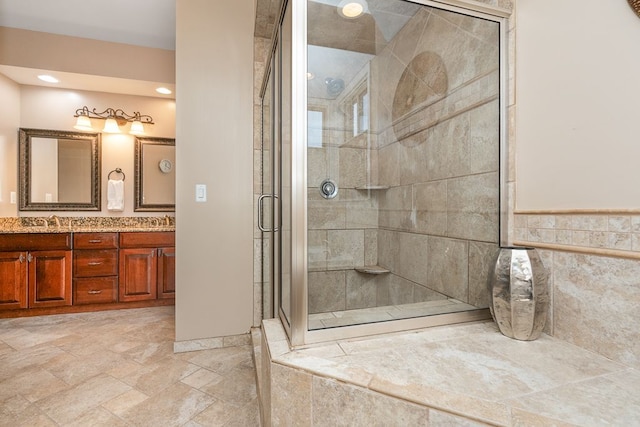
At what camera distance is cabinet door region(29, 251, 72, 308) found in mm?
2965

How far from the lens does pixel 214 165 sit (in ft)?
7.55

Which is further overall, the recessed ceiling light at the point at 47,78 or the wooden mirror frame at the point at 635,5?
the recessed ceiling light at the point at 47,78

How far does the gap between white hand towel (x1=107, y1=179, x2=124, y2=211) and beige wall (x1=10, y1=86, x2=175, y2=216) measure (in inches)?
2.5

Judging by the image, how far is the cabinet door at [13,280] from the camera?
9.47 feet

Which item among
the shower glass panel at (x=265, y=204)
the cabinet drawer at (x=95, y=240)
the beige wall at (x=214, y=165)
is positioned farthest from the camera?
the cabinet drawer at (x=95, y=240)

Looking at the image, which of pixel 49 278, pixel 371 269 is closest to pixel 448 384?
pixel 371 269

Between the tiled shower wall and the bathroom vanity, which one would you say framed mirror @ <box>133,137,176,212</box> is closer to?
the bathroom vanity

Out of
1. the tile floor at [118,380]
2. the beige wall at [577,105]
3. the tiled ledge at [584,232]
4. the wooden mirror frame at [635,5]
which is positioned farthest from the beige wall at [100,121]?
the wooden mirror frame at [635,5]

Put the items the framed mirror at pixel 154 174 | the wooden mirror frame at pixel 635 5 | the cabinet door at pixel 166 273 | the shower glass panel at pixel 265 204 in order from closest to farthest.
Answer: the wooden mirror frame at pixel 635 5
the shower glass panel at pixel 265 204
the cabinet door at pixel 166 273
the framed mirror at pixel 154 174

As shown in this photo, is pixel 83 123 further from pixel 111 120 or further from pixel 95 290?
pixel 95 290

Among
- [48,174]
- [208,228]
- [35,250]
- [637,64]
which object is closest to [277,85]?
[208,228]

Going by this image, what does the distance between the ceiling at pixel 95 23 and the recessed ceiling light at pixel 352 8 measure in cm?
181

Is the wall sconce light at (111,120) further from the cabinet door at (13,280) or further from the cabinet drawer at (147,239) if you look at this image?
the cabinet door at (13,280)

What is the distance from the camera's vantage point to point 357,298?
5.81ft
